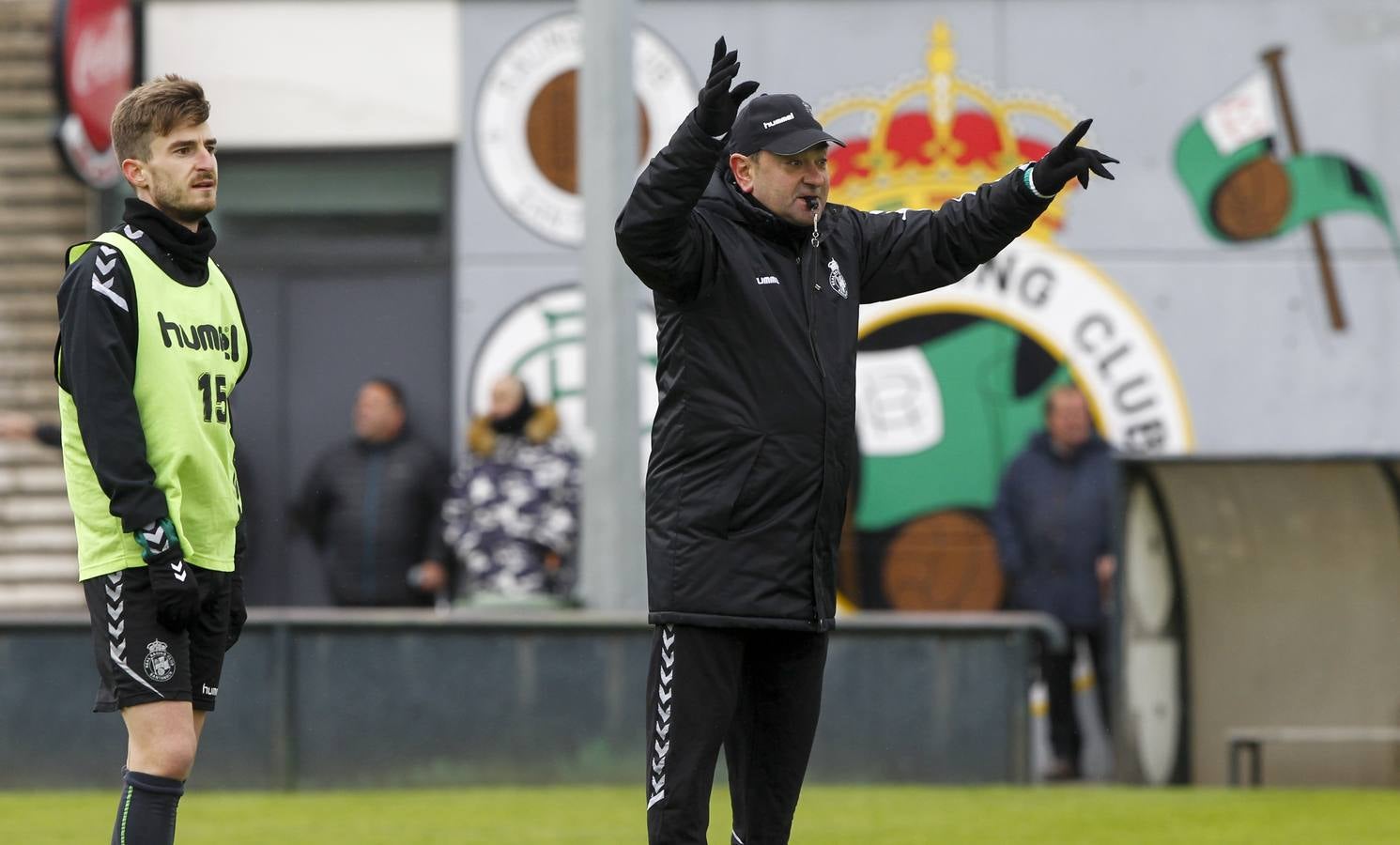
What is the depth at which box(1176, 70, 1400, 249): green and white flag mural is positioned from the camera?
1311 centimetres

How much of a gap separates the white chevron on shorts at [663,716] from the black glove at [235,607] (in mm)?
939

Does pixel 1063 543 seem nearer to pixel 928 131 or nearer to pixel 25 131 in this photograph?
pixel 928 131

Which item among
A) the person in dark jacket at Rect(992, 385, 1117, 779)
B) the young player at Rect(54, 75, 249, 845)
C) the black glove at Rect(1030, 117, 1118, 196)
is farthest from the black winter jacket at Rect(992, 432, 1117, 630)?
the young player at Rect(54, 75, 249, 845)

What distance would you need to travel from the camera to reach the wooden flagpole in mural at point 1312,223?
13.1 m

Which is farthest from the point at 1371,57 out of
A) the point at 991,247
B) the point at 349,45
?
the point at 991,247

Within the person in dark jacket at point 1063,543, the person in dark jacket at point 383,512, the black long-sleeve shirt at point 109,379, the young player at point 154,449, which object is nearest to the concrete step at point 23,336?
the person in dark jacket at point 383,512

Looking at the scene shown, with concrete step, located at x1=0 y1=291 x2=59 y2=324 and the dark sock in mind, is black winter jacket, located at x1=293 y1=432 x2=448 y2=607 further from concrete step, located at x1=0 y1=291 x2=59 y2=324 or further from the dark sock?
the dark sock

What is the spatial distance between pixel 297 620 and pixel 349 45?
5.09 meters

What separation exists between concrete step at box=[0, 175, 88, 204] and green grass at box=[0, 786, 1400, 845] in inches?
206

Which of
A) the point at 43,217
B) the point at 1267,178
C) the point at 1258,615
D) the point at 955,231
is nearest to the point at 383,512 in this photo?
the point at 43,217

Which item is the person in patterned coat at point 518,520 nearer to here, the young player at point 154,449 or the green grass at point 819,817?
the green grass at point 819,817

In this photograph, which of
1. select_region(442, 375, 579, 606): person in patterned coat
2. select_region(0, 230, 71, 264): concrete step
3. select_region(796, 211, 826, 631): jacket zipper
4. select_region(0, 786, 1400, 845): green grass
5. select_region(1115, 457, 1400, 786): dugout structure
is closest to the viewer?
select_region(796, 211, 826, 631): jacket zipper

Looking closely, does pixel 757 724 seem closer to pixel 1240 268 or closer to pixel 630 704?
pixel 630 704

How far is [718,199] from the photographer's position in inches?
→ 196
